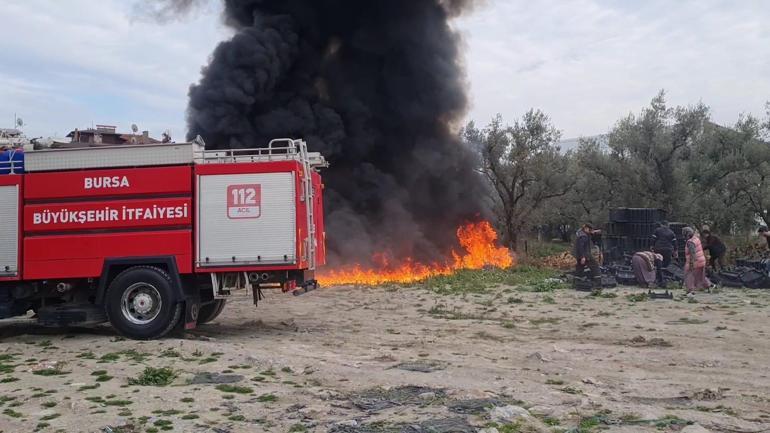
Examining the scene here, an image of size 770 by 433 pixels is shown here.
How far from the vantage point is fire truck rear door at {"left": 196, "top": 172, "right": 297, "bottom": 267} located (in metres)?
9.92

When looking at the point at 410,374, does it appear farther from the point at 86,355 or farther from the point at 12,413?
the point at 86,355

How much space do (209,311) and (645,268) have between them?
11415mm

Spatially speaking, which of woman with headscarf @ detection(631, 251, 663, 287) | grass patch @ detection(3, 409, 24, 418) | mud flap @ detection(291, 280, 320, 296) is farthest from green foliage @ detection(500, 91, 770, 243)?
grass patch @ detection(3, 409, 24, 418)

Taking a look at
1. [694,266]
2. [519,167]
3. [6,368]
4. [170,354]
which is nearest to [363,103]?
[519,167]

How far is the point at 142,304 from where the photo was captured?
991cm

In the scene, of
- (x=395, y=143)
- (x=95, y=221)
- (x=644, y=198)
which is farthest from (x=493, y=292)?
(x=644, y=198)

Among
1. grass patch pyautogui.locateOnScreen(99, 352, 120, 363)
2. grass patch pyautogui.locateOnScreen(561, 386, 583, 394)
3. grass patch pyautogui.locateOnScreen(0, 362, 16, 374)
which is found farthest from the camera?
grass patch pyautogui.locateOnScreen(99, 352, 120, 363)

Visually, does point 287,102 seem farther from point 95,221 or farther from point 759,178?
point 759,178

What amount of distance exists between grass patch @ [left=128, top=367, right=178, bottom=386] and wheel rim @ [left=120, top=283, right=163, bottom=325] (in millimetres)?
2633

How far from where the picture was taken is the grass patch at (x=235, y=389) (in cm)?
668

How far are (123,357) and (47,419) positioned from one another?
8.91 feet

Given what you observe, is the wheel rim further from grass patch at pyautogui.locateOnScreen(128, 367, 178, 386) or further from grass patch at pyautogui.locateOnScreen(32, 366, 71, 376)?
grass patch at pyautogui.locateOnScreen(128, 367, 178, 386)

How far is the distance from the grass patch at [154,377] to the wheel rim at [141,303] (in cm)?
263

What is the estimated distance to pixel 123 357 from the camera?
846 cm
